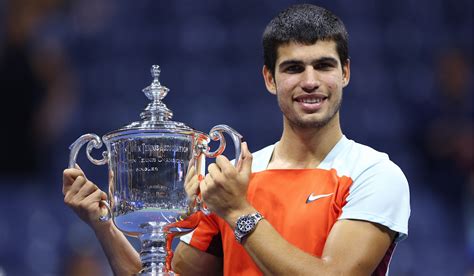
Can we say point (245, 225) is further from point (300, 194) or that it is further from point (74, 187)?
point (74, 187)

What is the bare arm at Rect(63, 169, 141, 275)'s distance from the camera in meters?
2.51

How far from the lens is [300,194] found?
2.50 m

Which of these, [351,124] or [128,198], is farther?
[351,124]

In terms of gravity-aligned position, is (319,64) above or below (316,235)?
above

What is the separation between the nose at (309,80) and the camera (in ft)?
8.07

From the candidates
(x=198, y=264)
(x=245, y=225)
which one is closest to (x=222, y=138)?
(x=245, y=225)

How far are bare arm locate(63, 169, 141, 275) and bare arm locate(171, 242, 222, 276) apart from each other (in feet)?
0.49

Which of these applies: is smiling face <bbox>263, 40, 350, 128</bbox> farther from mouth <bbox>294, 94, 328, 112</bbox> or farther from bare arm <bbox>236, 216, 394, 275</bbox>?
bare arm <bbox>236, 216, 394, 275</bbox>
